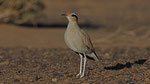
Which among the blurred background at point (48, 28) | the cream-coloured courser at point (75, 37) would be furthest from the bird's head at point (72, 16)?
the blurred background at point (48, 28)

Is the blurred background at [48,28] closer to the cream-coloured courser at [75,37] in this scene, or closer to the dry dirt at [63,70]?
the dry dirt at [63,70]

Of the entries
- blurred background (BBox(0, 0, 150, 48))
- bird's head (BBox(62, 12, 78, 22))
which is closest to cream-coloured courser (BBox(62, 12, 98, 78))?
bird's head (BBox(62, 12, 78, 22))

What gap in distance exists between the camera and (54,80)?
6738mm

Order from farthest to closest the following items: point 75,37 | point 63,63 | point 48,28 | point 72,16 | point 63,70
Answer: point 48,28, point 63,63, point 63,70, point 72,16, point 75,37

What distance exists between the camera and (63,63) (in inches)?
357

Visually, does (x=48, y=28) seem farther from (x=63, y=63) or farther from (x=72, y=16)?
(x=72, y=16)

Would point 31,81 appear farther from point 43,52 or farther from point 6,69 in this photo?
point 43,52

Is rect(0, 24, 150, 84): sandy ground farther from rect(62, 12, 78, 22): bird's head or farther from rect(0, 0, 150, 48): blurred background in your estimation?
rect(62, 12, 78, 22): bird's head

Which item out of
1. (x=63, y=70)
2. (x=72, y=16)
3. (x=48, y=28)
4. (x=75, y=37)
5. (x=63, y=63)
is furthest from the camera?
(x=48, y=28)

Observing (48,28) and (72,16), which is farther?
(48,28)

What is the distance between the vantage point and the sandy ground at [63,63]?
6922 mm

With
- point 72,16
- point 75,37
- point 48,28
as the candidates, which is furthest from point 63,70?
point 48,28

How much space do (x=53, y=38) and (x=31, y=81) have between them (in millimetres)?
8624

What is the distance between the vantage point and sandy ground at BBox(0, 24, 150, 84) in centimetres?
692
